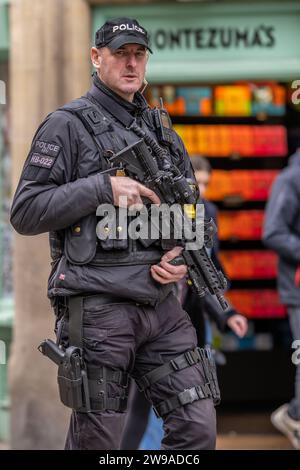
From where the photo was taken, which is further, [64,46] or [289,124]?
[289,124]

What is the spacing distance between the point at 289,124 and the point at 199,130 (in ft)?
2.49

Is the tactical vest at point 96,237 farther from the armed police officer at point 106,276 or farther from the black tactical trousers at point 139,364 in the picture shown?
the black tactical trousers at point 139,364

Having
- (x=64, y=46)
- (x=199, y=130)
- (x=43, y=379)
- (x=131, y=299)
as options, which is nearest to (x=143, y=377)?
(x=131, y=299)

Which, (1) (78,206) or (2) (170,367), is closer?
(1) (78,206)

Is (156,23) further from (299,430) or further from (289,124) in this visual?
(299,430)

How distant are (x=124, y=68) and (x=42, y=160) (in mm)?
518

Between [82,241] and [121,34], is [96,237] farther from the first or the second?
[121,34]

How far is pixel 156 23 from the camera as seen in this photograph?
6.80 m

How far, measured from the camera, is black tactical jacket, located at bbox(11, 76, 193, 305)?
3.97m

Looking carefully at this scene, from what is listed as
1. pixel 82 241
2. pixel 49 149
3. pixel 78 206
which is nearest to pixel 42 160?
pixel 49 149

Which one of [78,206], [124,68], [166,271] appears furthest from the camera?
[124,68]

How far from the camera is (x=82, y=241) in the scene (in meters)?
4.03

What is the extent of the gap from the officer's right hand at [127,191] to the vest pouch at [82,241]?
0.48 ft

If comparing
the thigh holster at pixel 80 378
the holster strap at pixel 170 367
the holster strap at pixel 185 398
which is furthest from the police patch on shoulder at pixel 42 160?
the holster strap at pixel 185 398
